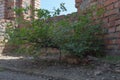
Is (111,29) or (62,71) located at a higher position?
(111,29)

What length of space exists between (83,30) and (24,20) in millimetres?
740

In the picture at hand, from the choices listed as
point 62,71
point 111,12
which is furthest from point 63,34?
point 111,12

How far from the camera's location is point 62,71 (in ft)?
8.77

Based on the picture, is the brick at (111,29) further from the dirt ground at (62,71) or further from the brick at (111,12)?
the dirt ground at (62,71)

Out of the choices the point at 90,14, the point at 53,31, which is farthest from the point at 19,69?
the point at 90,14

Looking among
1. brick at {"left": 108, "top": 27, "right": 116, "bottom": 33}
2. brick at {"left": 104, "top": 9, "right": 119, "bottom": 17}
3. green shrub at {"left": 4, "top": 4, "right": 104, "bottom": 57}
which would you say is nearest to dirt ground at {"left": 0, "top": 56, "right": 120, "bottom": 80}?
green shrub at {"left": 4, "top": 4, "right": 104, "bottom": 57}

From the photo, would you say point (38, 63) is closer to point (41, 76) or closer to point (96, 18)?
point (41, 76)

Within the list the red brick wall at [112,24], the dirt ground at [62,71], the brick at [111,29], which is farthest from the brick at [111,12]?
the dirt ground at [62,71]

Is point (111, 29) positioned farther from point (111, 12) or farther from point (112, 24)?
point (111, 12)

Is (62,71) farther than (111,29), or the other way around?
(111,29)

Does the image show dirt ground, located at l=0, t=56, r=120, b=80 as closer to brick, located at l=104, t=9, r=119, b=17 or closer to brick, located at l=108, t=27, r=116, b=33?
brick, located at l=108, t=27, r=116, b=33

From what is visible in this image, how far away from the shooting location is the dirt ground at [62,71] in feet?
7.73

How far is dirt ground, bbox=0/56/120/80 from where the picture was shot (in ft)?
7.73

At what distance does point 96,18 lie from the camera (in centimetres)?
320
